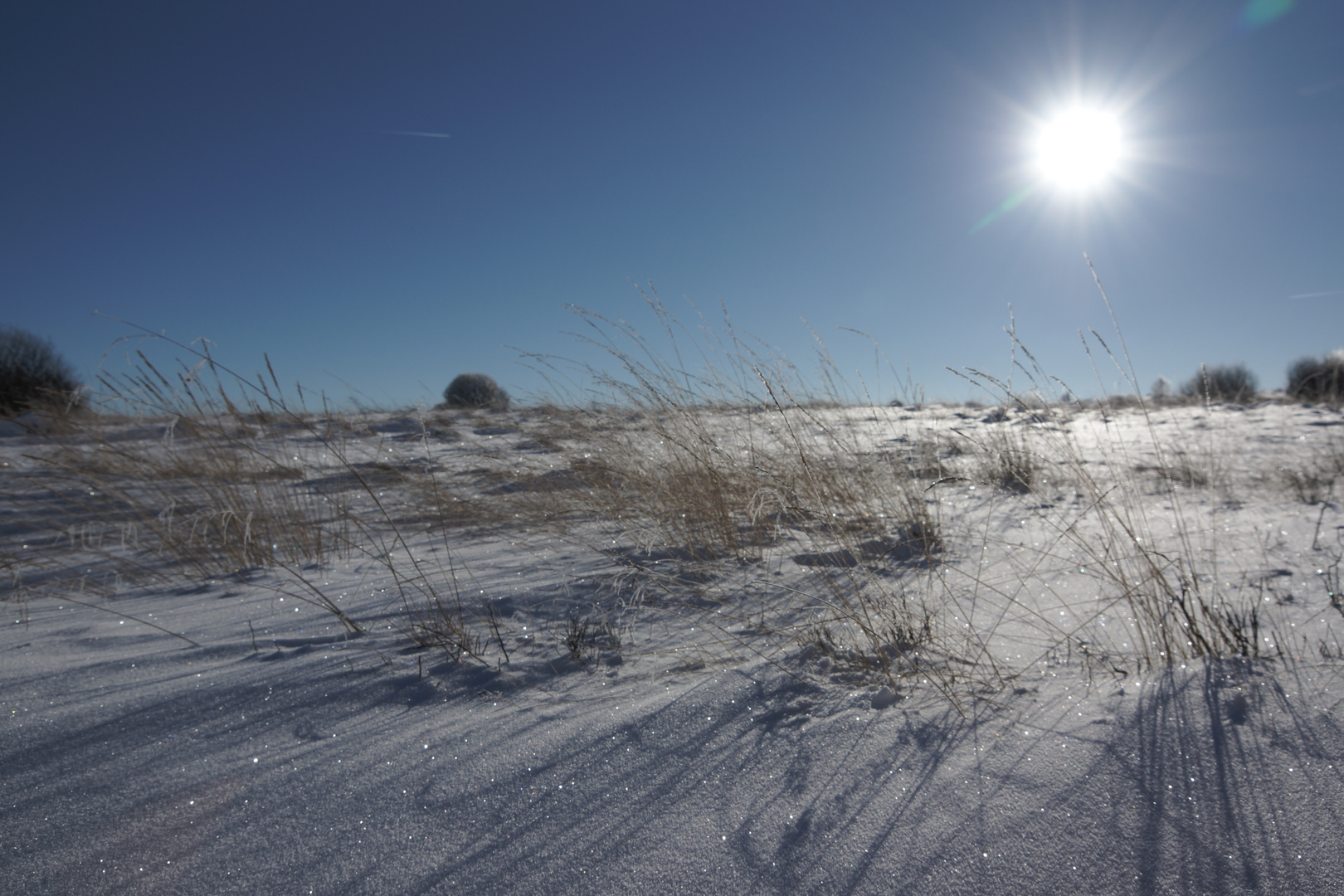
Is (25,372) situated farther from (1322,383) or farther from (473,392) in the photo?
(1322,383)

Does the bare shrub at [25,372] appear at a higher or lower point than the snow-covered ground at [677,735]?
higher

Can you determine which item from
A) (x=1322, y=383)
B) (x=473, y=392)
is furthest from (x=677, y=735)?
(x=1322, y=383)

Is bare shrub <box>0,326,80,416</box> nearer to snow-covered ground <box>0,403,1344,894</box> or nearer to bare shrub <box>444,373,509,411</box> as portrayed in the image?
bare shrub <box>444,373,509,411</box>

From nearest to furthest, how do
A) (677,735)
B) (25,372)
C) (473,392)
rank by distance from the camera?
(677,735) → (25,372) → (473,392)

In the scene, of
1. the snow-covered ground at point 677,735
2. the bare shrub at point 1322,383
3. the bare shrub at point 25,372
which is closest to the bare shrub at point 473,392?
the bare shrub at point 25,372

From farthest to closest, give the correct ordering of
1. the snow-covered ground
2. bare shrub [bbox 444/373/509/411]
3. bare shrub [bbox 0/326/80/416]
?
bare shrub [bbox 444/373/509/411] < bare shrub [bbox 0/326/80/416] < the snow-covered ground

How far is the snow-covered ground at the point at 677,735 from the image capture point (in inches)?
25.3

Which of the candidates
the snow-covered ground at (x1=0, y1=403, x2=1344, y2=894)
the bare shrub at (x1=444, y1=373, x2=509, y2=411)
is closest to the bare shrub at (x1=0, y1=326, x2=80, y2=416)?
the bare shrub at (x1=444, y1=373, x2=509, y2=411)

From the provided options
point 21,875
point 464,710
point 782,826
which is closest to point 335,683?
point 464,710

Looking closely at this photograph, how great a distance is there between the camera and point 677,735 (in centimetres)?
91

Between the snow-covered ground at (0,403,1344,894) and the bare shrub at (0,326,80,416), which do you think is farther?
the bare shrub at (0,326,80,416)

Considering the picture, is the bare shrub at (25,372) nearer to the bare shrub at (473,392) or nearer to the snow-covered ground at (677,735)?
the bare shrub at (473,392)

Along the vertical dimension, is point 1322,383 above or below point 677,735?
above

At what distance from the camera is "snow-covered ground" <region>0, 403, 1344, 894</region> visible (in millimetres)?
643
